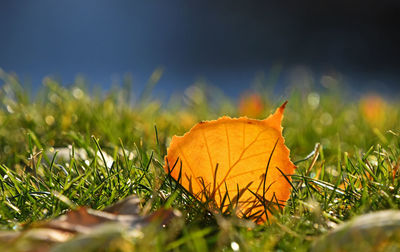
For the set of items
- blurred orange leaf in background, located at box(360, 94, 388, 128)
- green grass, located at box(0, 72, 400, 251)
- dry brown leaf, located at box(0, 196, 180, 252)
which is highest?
dry brown leaf, located at box(0, 196, 180, 252)

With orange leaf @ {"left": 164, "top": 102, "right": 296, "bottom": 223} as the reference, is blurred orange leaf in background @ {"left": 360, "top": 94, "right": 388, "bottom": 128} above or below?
below

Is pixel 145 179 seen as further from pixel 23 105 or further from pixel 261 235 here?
pixel 23 105

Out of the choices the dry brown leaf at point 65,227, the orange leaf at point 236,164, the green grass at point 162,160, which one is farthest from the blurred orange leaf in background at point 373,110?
the dry brown leaf at point 65,227

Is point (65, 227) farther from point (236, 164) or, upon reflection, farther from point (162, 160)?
point (162, 160)

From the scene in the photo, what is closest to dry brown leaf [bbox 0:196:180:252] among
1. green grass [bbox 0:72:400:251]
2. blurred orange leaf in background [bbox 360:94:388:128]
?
green grass [bbox 0:72:400:251]

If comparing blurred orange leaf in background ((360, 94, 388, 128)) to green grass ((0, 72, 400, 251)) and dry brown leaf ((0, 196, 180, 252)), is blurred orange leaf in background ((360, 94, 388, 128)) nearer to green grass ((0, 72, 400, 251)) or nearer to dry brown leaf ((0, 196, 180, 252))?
green grass ((0, 72, 400, 251))

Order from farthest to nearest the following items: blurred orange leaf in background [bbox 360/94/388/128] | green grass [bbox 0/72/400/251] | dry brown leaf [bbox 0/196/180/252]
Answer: blurred orange leaf in background [bbox 360/94/388/128]
green grass [bbox 0/72/400/251]
dry brown leaf [bbox 0/196/180/252]
